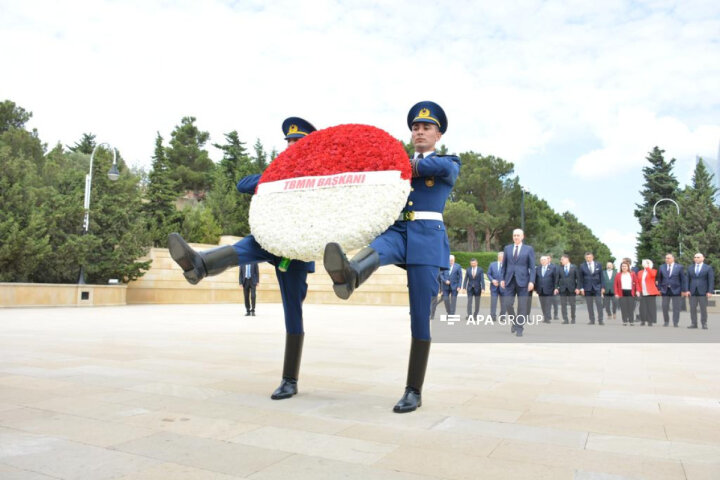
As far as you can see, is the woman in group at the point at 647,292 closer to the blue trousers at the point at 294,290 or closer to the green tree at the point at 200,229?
the blue trousers at the point at 294,290

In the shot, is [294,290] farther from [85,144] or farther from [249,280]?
[85,144]

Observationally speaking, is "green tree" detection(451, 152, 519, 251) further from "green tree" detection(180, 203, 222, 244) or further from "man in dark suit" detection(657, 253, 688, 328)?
"man in dark suit" detection(657, 253, 688, 328)

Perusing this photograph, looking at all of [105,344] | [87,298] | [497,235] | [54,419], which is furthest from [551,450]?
[497,235]

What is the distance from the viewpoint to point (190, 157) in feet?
174

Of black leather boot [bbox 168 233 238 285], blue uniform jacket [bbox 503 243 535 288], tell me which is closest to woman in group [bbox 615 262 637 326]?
blue uniform jacket [bbox 503 243 535 288]

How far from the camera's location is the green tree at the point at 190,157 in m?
50.9

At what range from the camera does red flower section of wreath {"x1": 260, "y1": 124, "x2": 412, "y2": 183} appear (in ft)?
13.4

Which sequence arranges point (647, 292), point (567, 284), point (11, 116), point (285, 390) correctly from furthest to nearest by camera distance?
point (11, 116) → point (567, 284) → point (647, 292) → point (285, 390)

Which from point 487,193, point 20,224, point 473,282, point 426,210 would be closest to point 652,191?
point 487,193

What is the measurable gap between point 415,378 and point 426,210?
1.23 m

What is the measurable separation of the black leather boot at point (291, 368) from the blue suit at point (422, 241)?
101 cm

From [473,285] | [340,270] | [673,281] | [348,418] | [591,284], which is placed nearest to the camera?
[340,270]

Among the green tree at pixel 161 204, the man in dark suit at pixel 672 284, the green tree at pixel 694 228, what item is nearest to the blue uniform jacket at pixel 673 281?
the man in dark suit at pixel 672 284

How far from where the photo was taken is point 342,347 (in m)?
8.57
